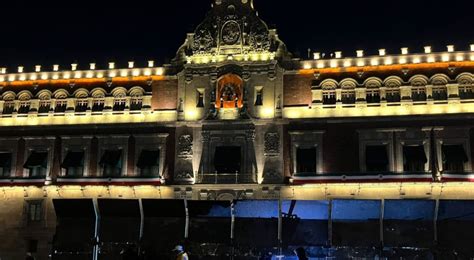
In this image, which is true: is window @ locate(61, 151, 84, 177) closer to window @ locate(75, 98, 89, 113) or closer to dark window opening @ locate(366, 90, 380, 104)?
window @ locate(75, 98, 89, 113)

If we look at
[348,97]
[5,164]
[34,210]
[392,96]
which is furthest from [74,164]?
[392,96]

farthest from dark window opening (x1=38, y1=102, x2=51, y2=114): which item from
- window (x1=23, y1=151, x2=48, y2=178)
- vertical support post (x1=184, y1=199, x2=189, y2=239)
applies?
vertical support post (x1=184, y1=199, x2=189, y2=239)

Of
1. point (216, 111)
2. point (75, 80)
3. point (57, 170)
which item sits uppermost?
point (75, 80)

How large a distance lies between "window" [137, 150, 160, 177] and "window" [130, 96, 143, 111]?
3.56 meters

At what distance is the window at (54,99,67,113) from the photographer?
1880 inches

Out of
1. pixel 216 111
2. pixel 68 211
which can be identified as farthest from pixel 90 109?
pixel 68 211

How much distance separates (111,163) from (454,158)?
2367cm

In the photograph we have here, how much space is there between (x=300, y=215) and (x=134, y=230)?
29.0 ft

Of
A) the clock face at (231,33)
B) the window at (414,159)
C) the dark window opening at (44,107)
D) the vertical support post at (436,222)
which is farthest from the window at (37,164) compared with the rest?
the vertical support post at (436,222)

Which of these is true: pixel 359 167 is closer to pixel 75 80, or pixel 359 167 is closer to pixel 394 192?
pixel 394 192

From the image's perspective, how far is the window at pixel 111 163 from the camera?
44906mm

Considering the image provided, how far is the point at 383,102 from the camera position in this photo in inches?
1693

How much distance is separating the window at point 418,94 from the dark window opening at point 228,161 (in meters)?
12.7

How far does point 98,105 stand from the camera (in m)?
47.1
